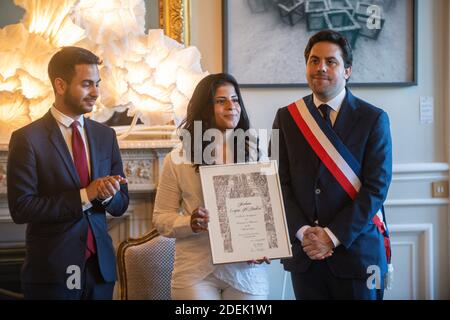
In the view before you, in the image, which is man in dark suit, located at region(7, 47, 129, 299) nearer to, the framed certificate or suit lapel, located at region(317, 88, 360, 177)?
the framed certificate

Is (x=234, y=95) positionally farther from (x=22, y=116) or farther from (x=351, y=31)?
(x=351, y=31)

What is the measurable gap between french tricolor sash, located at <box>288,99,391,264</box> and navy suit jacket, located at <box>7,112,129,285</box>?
0.61 metres

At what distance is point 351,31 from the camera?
9.14 feet

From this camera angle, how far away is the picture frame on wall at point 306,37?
9.05 ft

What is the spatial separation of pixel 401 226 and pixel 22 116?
1724 mm

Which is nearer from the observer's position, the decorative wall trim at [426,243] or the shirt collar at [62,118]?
the shirt collar at [62,118]

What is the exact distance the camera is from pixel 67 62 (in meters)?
1.77

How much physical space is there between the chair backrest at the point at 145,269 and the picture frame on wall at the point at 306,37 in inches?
35.0

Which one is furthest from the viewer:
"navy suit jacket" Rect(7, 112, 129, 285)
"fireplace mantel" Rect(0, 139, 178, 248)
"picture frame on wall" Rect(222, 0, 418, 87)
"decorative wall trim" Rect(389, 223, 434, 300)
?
"decorative wall trim" Rect(389, 223, 434, 300)

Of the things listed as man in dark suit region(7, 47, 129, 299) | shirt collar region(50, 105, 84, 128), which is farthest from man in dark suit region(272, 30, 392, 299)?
shirt collar region(50, 105, 84, 128)

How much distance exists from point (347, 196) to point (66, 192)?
782 mm

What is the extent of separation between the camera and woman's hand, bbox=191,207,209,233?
1.66 metres

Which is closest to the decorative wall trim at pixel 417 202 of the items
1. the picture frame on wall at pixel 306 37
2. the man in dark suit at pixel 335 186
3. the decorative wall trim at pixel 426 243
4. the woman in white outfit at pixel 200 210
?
the decorative wall trim at pixel 426 243

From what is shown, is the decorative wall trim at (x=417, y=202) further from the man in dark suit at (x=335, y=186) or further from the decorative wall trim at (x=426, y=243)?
the man in dark suit at (x=335, y=186)
